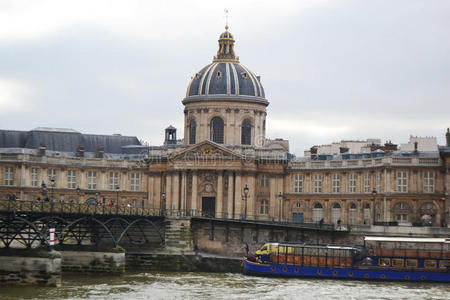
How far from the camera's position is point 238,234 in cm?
10825

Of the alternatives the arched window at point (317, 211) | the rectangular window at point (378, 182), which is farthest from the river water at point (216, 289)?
the arched window at point (317, 211)

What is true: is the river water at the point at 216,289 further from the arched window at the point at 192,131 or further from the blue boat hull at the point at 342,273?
the arched window at the point at 192,131

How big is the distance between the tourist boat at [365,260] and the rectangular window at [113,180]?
148 feet

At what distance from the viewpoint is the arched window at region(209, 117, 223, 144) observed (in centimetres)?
13638

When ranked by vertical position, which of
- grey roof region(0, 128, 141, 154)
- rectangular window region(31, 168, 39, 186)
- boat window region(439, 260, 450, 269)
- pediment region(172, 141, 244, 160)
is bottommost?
boat window region(439, 260, 450, 269)

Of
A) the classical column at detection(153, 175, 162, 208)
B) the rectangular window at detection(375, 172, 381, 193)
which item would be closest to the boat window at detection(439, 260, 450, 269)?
the rectangular window at detection(375, 172, 381, 193)

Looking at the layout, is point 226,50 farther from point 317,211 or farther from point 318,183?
point 317,211

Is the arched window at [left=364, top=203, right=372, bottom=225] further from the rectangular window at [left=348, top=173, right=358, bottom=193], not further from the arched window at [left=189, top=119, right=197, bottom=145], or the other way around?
the arched window at [left=189, top=119, right=197, bottom=145]

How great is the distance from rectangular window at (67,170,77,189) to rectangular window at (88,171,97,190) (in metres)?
1.86

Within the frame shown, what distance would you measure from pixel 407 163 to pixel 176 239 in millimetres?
29663

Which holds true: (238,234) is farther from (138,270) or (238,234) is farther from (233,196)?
(233,196)

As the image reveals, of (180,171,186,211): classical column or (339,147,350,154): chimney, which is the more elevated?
(339,147,350,154): chimney

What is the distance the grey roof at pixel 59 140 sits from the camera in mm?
138125

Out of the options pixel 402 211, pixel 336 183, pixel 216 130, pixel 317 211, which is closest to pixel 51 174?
pixel 216 130
